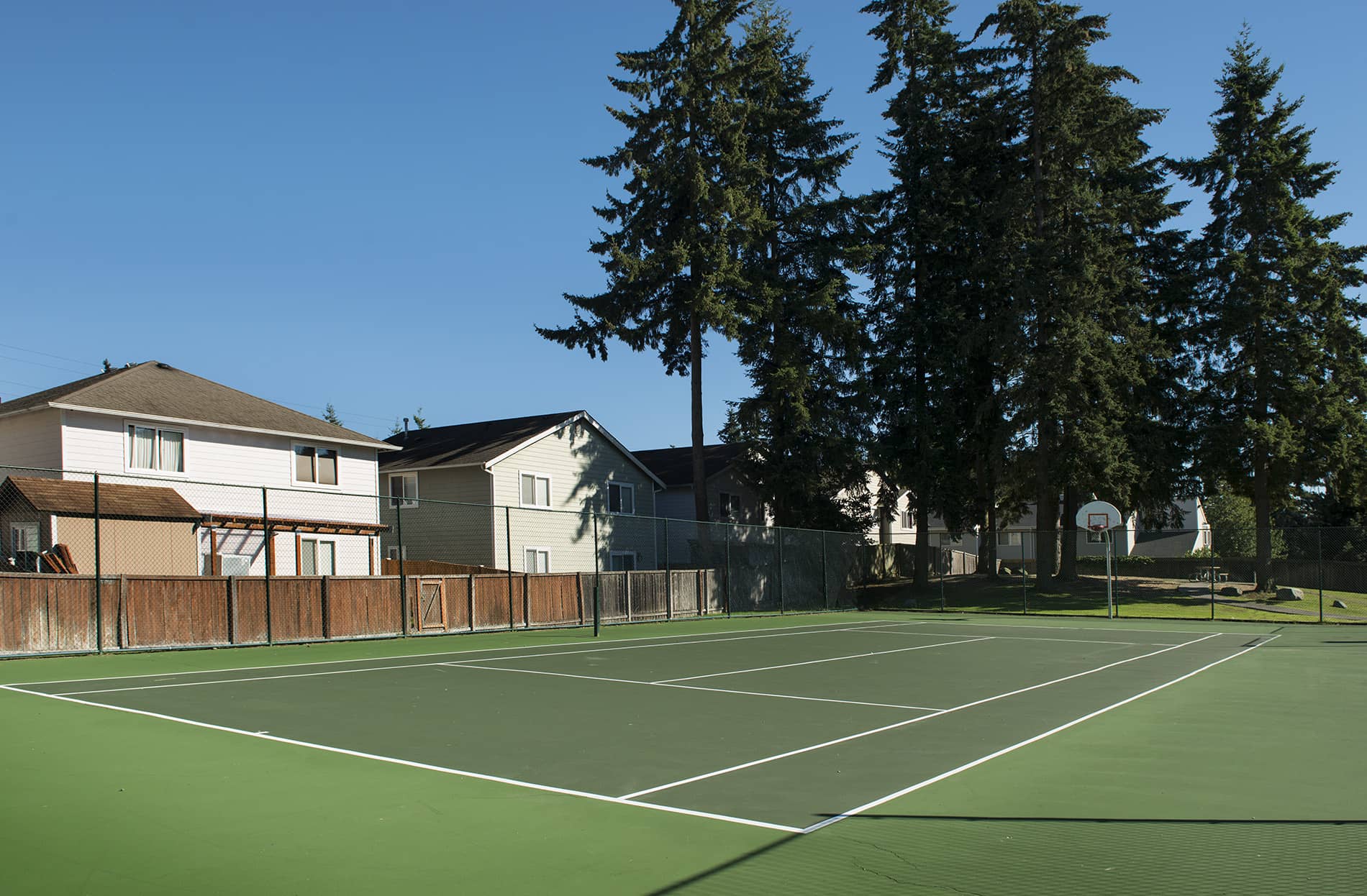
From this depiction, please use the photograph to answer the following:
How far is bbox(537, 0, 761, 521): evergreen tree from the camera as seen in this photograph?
3681cm

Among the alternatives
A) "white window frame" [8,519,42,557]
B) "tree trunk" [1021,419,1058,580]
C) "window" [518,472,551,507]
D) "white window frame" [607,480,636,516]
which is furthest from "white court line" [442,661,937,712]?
"tree trunk" [1021,419,1058,580]

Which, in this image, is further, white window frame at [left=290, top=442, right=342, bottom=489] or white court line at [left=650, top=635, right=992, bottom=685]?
white window frame at [left=290, top=442, right=342, bottom=489]

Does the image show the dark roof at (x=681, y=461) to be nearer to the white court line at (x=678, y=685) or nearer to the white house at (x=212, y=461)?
the white house at (x=212, y=461)

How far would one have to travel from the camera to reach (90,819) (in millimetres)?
5625

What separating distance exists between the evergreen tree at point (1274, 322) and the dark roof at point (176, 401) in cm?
3044

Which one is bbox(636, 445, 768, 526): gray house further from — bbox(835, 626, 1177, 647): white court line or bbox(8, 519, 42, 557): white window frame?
bbox(8, 519, 42, 557): white window frame

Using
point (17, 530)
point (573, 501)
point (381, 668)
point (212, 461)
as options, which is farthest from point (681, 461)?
point (381, 668)

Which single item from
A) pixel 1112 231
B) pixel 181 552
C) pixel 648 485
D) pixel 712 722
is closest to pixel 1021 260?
pixel 1112 231

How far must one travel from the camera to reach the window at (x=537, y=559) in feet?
117

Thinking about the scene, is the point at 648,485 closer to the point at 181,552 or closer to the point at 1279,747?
the point at 181,552

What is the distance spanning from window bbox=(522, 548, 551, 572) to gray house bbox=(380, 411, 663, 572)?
38 mm

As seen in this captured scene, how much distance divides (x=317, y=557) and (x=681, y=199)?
18077mm

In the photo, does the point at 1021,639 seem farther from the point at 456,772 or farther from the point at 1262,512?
the point at 1262,512

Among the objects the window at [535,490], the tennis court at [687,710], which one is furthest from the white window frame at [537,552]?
the tennis court at [687,710]
